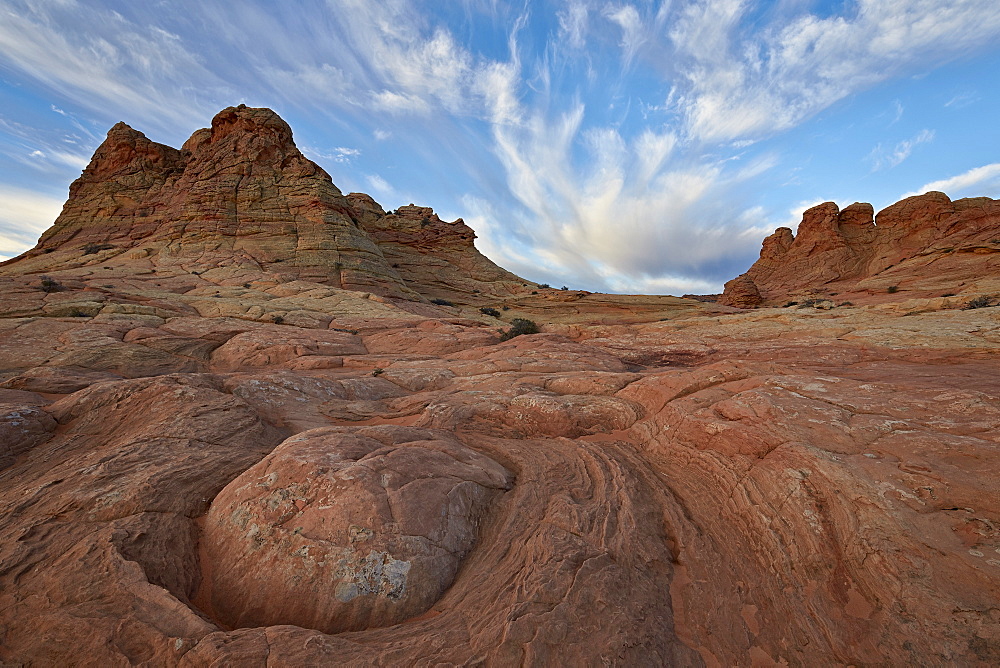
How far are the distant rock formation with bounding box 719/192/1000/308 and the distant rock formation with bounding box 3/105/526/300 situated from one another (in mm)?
38429

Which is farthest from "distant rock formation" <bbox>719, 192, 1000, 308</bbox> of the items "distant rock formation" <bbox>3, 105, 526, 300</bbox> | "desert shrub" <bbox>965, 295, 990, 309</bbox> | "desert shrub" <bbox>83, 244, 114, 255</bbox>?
"desert shrub" <bbox>83, 244, 114, 255</bbox>

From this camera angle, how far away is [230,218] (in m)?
37.1

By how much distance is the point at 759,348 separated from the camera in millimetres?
12930

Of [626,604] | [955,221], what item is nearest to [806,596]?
[626,604]

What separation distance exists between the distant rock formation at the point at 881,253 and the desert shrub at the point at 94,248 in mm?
67265

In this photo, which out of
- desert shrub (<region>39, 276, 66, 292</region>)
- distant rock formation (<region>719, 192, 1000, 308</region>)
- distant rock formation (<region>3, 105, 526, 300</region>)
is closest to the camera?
desert shrub (<region>39, 276, 66, 292</region>)

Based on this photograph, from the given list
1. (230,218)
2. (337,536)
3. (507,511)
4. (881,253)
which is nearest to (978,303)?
(507,511)

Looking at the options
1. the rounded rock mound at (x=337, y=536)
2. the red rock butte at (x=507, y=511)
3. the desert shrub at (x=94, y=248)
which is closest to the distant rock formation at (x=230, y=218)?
the desert shrub at (x=94, y=248)

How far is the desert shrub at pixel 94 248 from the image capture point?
115ft

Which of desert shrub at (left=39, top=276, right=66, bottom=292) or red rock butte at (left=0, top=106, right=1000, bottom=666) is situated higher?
desert shrub at (left=39, top=276, right=66, bottom=292)

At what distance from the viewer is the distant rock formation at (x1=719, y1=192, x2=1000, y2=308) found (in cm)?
3757

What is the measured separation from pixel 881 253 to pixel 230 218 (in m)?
81.8

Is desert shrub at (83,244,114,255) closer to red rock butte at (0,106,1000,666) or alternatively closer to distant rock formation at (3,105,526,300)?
distant rock formation at (3,105,526,300)

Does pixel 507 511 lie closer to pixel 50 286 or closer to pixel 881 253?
pixel 50 286
